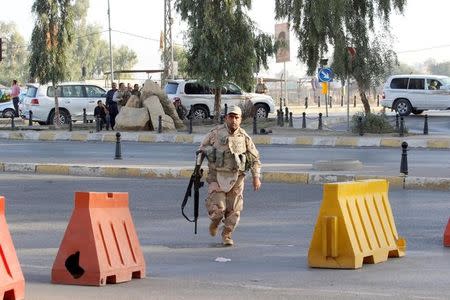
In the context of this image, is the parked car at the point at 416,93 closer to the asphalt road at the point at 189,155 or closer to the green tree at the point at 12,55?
the asphalt road at the point at 189,155

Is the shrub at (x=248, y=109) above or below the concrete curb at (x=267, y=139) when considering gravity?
above

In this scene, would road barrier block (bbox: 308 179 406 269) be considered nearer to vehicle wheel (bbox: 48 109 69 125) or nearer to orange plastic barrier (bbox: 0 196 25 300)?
orange plastic barrier (bbox: 0 196 25 300)

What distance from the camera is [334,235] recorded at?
Result: 1062cm

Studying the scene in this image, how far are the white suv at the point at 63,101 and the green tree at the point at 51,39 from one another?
7.55ft

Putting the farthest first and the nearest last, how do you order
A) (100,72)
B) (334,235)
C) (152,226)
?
1. (100,72)
2. (152,226)
3. (334,235)

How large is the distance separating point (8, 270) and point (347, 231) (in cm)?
333

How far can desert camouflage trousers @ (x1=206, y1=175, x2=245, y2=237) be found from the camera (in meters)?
12.4

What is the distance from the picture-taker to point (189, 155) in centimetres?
2736

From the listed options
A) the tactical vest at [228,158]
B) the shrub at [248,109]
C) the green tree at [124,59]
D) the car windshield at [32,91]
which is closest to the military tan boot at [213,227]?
the tactical vest at [228,158]

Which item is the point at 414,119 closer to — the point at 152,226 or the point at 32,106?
the point at 32,106

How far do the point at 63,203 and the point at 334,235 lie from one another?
7.37 metres

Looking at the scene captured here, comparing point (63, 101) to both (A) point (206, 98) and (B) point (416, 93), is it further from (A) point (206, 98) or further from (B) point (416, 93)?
(B) point (416, 93)

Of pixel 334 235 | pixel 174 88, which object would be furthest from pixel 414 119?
pixel 334 235

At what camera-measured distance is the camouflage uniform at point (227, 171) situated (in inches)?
489
